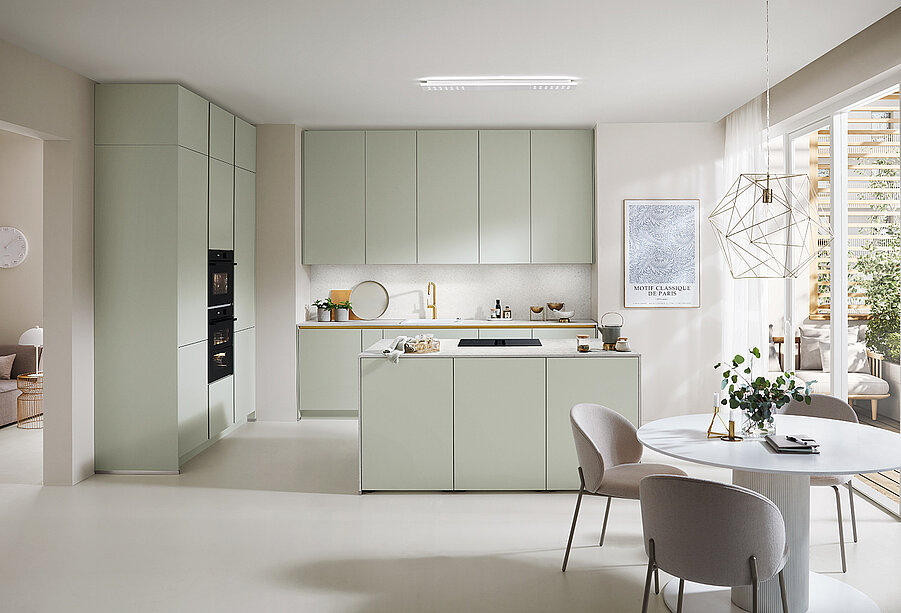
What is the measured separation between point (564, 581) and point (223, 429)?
3.50m

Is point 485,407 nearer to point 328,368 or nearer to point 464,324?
point 464,324

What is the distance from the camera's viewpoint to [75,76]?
4641 mm

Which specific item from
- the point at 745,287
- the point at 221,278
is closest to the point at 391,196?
the point at 221,278

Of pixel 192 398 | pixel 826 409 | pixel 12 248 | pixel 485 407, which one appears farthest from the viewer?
pixel 12 248

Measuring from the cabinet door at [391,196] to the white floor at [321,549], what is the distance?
8.24 feet

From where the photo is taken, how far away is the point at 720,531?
7.57 feet

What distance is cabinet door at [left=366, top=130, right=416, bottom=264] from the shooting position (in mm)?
6609

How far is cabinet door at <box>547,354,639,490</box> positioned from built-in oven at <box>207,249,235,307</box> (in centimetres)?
270

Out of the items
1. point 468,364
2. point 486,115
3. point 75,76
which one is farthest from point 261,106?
point 468,364

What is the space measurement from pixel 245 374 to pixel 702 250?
429 cm

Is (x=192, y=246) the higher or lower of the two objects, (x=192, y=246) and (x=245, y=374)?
the higher

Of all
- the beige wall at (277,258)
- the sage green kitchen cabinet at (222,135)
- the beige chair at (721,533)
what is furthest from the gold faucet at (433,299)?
the beige chair at (721,533)

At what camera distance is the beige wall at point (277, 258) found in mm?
6492

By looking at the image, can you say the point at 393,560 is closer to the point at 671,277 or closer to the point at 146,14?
the point at 146,14
